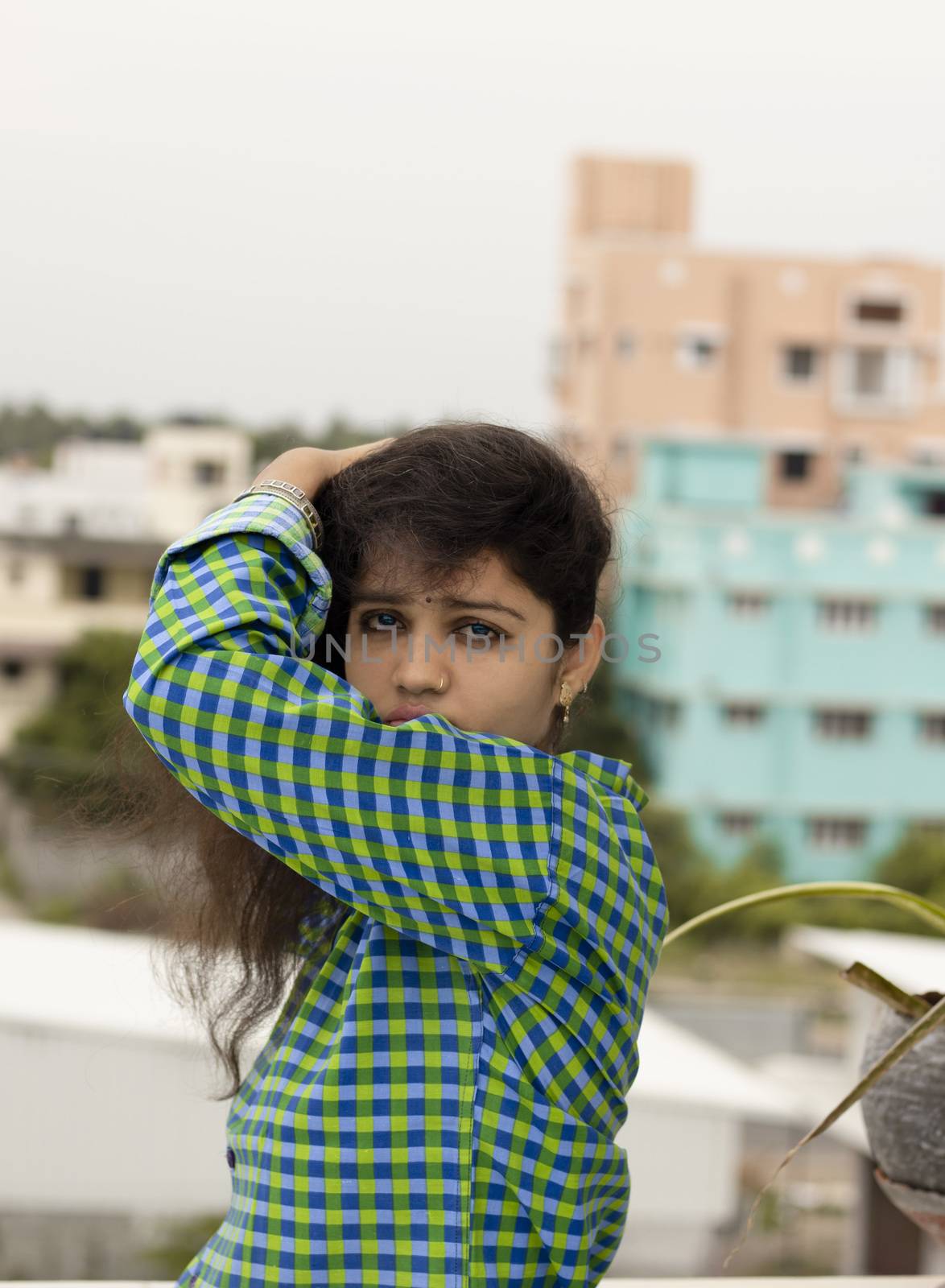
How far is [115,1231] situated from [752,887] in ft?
39.7

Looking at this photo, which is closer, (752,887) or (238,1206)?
(238,1206)

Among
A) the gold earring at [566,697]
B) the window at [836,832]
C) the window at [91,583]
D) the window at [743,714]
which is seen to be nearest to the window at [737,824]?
the window at [836,832]

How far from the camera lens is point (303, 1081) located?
69 cm

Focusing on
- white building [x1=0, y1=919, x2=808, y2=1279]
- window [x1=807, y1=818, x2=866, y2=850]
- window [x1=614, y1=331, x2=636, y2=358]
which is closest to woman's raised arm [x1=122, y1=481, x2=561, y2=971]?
white building [x1=0, y1=919, x2=808, y2=1279]

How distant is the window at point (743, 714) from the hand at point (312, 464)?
16.0 m

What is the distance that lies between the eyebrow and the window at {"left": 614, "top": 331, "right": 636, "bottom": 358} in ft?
59.2

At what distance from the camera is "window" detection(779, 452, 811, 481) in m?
18.6

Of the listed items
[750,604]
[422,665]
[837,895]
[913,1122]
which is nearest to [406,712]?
[422,665]

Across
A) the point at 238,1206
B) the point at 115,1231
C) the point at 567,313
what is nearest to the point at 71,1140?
the point at 115,1231

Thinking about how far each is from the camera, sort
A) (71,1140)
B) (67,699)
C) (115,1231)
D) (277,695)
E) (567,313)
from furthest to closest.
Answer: (567,313)
(67,699)
(115,1231)
(71,1140)
(277,695)

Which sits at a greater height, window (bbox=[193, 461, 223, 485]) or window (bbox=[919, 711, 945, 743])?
window (bbox=[193, 461, 223, 485])

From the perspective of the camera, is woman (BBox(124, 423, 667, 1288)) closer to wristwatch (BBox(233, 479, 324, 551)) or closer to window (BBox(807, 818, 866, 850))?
wristwatch (BBox(233, 479, 324, 551))

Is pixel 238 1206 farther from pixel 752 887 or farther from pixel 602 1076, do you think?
pixel 752 887

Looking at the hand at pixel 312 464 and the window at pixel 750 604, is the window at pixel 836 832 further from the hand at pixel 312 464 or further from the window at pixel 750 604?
the hand at pixel 312 464
